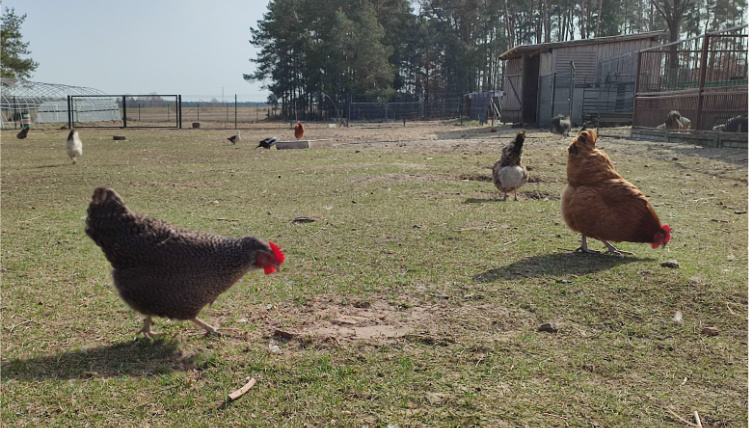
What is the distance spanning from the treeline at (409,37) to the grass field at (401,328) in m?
38.3

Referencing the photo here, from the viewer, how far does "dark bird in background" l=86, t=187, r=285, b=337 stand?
126 inches

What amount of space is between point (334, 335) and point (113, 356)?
1343mm

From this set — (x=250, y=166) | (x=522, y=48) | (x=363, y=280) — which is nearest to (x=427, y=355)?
(x=363, y=280)

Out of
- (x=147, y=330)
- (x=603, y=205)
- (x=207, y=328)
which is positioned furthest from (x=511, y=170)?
(x=147, y=330)

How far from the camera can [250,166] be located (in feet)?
43.1

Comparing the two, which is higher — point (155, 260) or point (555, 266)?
point (155, 260)

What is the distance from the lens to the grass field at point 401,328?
9.14 feet

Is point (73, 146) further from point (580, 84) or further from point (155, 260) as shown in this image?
point (580, 84)

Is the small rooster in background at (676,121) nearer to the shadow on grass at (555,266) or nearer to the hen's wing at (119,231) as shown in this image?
the shadow on grass at (555,266)

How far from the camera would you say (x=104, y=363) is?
3.17 meters

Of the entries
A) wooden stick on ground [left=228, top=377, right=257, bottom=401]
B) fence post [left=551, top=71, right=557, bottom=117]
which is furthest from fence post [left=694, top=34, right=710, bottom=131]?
wooden stick on ground [left=228, top=377, right=257, bottom=401]

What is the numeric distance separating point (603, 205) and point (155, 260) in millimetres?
3793

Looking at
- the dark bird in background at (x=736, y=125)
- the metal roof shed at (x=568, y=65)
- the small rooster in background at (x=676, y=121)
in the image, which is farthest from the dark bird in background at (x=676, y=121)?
the metal roof shed at (x=568, y=65)

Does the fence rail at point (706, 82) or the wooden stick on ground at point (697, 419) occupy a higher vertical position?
the fence rail at point (706, 82)
